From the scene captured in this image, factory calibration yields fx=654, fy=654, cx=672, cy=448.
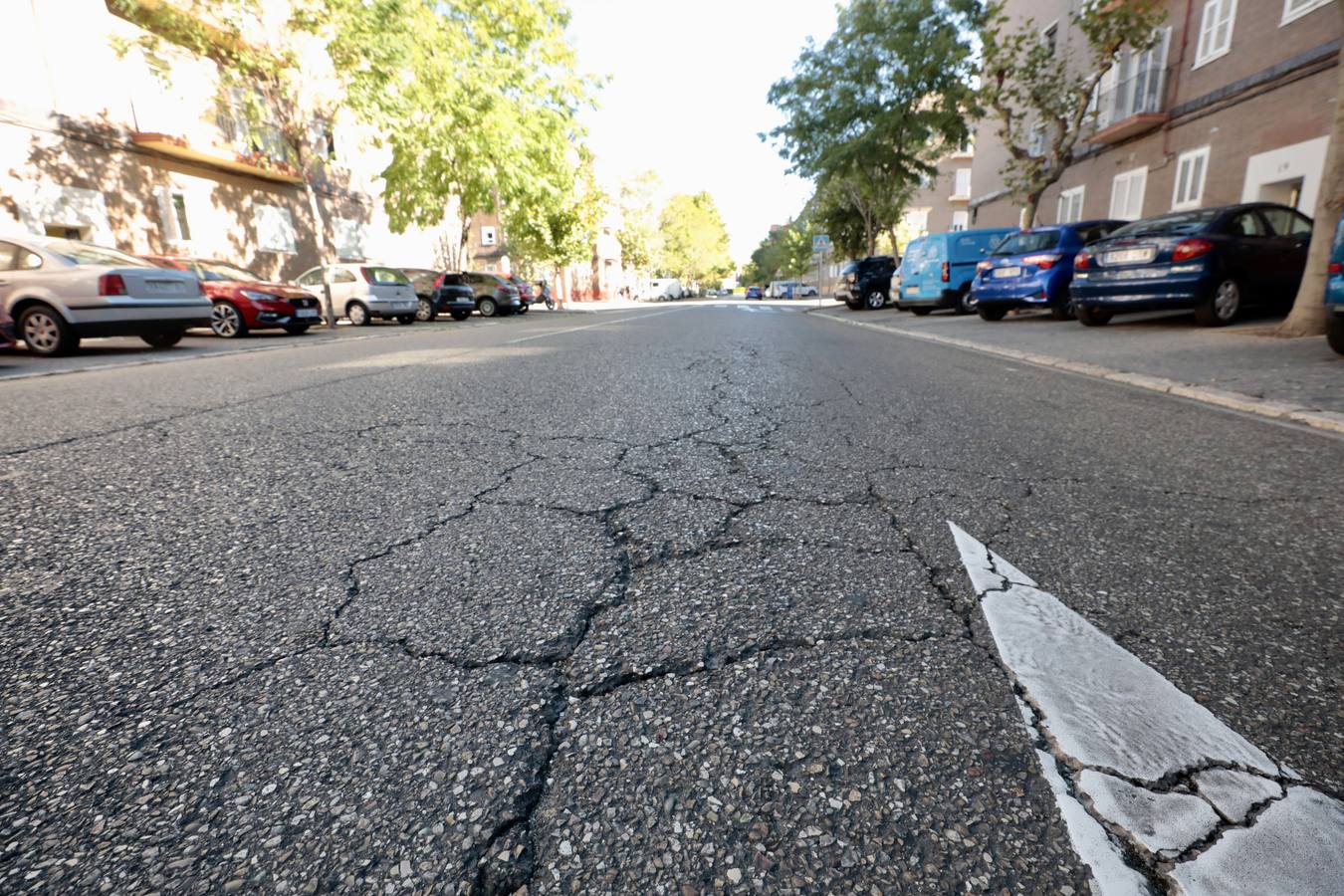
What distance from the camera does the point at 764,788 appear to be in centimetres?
113

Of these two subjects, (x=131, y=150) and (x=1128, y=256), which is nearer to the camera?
(x=1128, y=256)

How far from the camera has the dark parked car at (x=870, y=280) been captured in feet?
70.4

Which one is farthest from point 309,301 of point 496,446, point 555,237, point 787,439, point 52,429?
point 555,237

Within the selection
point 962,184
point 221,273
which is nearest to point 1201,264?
point 221,273

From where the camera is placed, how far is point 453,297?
67.6 ft

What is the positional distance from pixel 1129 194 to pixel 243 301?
857 inches

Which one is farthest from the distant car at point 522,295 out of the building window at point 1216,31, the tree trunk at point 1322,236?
the tree trunk at point 1322,236

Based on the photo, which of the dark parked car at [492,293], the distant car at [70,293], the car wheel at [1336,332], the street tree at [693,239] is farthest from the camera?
the street tree at [693,239]

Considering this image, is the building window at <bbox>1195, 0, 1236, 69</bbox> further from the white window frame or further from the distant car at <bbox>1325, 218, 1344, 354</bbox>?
the distant car at <bbox>1325, 218, 1344, 354</bbox>

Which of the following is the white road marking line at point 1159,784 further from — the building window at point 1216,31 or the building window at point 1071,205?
the building window at point 1071,205

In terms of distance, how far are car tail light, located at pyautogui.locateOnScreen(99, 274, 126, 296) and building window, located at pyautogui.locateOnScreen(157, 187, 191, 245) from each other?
11.8 metres

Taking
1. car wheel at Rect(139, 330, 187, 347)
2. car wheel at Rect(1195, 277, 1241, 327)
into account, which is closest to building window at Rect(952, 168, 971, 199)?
car wheel at Rect(1195, 277, 1241, 327)

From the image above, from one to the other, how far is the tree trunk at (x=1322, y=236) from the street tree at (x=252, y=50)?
17.8 meters

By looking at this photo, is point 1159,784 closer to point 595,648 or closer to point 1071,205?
point 595,648
